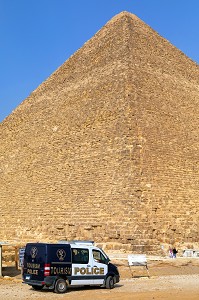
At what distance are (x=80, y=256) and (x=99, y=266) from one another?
25.1 inches

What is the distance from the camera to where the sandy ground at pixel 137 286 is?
42.7ft

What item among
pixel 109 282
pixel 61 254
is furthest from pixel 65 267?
pixel 109 282

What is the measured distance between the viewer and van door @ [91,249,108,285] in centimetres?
1435

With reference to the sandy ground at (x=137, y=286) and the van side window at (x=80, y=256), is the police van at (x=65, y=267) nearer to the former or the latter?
the van side window at (x=80, y=256)

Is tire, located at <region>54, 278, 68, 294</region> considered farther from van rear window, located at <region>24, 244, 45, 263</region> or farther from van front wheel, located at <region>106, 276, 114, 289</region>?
van front wheel, located at <region>106, 276, 114, 289</region>

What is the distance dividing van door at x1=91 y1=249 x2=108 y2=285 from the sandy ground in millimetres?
295

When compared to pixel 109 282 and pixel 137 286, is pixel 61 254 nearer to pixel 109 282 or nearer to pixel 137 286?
pixel 109 282

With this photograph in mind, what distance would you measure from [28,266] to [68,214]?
1321 centimetres

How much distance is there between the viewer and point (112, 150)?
27.7 meters

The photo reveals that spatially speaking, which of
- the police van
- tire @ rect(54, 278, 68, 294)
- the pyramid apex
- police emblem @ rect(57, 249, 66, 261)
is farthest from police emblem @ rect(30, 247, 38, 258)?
the pyramid apex

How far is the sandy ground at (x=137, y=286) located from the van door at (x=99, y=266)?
0.30 m

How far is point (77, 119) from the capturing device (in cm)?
3212

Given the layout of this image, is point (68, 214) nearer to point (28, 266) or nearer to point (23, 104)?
point (28, 266)

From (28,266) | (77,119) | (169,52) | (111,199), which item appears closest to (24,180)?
(77,119)
